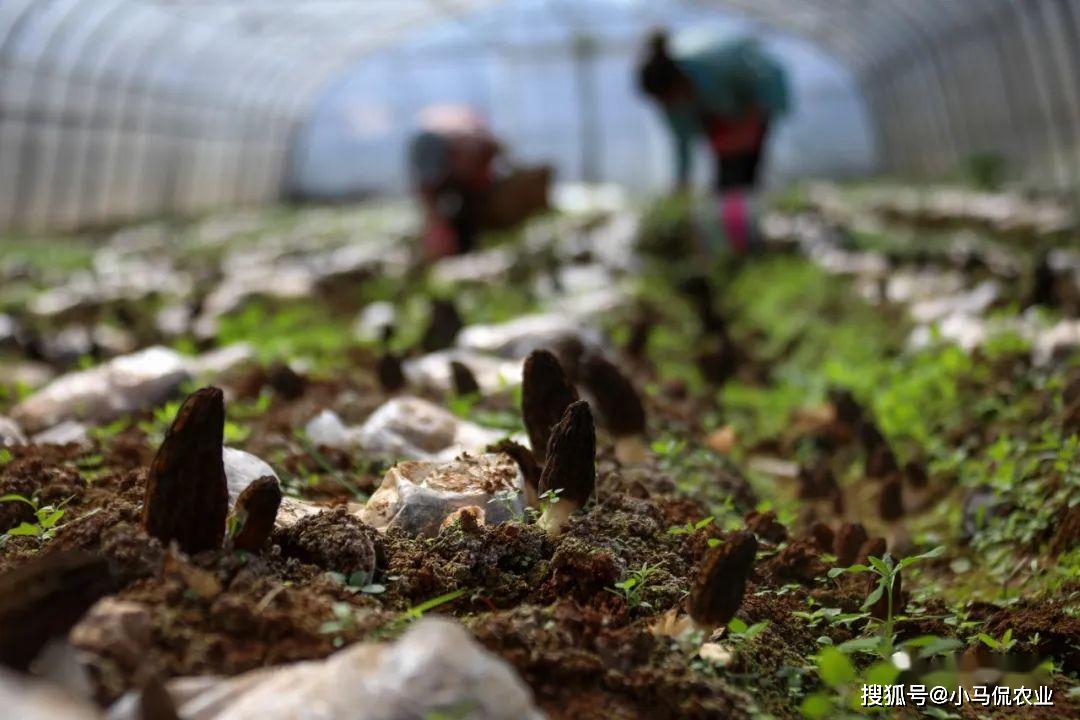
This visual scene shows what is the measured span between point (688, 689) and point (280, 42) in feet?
89.7

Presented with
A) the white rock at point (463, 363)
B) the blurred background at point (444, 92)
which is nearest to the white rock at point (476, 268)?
the white rock at point (463, 363)

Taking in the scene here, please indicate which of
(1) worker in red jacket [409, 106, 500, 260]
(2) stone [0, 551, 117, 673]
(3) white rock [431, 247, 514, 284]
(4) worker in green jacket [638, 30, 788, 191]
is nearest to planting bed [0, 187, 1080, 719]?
(2) stone [0, 551, 117, 673]

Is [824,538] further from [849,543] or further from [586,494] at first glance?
[586,494]

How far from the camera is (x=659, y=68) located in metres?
12.4

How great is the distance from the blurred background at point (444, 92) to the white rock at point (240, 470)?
1486 cm

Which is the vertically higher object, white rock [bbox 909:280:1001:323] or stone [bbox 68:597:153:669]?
stone [bbox 68:597:153:669]

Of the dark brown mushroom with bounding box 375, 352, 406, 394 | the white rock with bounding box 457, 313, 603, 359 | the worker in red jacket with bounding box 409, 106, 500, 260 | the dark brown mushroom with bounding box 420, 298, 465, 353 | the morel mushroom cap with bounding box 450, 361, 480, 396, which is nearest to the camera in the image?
the morel mushroom cap with bounding box 450, 361, 480, 396

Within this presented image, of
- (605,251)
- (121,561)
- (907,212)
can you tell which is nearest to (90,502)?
(121,561)

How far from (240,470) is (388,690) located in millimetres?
1315

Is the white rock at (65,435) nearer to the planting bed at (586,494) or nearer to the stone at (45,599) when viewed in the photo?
the planting bed at (586,494)

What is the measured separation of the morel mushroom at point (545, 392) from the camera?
337cm

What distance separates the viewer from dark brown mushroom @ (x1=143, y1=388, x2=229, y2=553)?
99.0 inches

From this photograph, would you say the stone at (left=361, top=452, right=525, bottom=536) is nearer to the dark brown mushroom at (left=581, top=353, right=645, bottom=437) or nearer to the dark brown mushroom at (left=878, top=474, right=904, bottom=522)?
the dark brown mushroom at (left=581, top=353, right=645, bottom=437)

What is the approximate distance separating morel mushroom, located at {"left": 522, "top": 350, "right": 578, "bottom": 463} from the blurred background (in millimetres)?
14221
